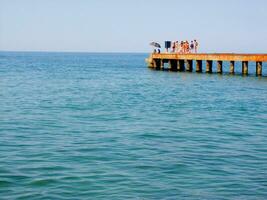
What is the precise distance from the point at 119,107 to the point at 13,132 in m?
8.02

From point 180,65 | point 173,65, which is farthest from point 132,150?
point 173,65

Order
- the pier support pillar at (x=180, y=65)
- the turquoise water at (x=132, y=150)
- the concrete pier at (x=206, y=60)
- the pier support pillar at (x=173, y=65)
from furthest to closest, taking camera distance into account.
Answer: the pier support pillar at (x=173, y=65), the pier support pillar at (x=180, y=65), the concrete pier at (x=206, y=60), the turquoise water at (x=132, y=150)

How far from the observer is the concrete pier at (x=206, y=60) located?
4362cm

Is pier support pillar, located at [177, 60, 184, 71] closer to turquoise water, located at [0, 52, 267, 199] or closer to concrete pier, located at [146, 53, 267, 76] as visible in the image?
concrete pier, located at [146, 53, 267, 76]

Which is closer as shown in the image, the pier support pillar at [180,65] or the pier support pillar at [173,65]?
the pier support pillar at [180,65]

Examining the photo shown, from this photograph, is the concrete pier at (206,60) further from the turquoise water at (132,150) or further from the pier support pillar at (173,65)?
the turquoise water at (132,150)

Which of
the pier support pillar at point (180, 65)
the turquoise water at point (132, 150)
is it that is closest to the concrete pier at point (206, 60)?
the pier support pillar at point (180, 65)

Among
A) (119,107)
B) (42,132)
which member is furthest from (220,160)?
(119,107)

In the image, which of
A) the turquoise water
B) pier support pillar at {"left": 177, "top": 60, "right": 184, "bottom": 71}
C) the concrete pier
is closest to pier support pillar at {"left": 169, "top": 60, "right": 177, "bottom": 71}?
the concrete pier

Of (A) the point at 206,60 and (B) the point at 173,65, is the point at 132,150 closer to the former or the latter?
(A) the point at 206,60

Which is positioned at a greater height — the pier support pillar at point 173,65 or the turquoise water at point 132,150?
the turquoise water at point 132,150

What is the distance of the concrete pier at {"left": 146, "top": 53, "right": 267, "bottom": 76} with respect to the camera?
43.6 m

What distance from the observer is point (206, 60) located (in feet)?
161

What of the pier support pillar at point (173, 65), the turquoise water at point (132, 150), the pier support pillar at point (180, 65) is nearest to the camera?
the turquoise water at point (132, 150)
